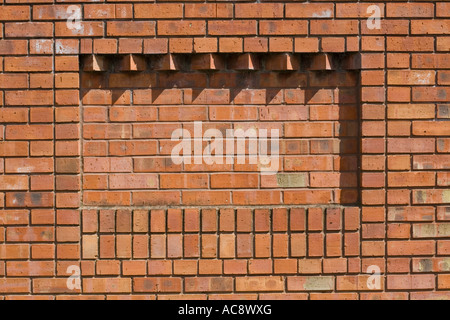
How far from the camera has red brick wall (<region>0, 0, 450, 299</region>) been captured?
9.16ft

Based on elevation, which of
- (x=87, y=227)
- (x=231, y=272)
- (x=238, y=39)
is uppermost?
(x=238, y=39)

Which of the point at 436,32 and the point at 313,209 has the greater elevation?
the point at 436,32

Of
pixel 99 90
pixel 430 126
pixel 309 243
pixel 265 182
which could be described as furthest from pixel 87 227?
pixel 430 126

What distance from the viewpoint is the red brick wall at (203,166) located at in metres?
2.79

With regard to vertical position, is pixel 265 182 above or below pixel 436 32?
below

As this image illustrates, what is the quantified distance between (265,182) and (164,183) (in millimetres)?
558

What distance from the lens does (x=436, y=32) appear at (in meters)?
2.81

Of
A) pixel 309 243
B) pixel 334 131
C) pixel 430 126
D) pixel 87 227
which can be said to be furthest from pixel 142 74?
pixel 430 126

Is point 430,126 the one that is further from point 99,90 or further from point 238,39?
point 99,90

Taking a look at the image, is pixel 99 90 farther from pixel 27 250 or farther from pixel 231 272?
pixel 231 272

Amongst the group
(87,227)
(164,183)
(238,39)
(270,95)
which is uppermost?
(238,39)

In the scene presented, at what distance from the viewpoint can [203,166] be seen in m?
2.85

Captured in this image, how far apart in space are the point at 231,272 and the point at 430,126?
135cm

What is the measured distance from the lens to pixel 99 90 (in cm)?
285
